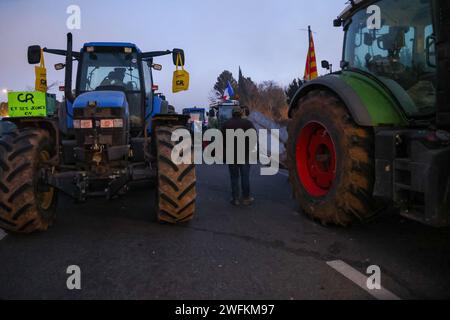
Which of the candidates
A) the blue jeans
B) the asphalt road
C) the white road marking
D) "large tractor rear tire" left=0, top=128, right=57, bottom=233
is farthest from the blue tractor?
the white road marking

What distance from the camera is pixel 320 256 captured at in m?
3.92

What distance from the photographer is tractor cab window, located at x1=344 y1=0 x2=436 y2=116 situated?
3826 mm

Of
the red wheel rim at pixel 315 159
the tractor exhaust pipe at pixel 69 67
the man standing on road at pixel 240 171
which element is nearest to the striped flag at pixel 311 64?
the man standing on road at pixel 240 171

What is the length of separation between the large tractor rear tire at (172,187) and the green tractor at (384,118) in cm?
156

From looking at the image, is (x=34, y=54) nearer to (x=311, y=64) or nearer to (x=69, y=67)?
(x=69, y=67)

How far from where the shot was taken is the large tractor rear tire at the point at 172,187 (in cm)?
476

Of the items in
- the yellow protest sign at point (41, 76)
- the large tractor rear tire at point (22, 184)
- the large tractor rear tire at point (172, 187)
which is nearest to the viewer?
the large tractor rear tire at point (22, 184)

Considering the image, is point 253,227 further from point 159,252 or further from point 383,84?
point 383,84

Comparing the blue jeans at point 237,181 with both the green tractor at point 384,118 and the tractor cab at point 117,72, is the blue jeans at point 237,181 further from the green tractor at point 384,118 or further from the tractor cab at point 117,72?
the tractor cab at point 117,72

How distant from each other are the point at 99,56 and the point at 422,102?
5260mm

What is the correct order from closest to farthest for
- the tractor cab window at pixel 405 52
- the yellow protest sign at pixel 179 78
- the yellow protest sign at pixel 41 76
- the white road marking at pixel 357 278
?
the white road marking at pixel 357 278 < the tractor cab window at pixel 405 52 < the yellow protest sign at pixel 41 76 < the yellow protest sign at pixel 179 78

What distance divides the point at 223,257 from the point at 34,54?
4.19 metres

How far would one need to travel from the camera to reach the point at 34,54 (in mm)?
5715
